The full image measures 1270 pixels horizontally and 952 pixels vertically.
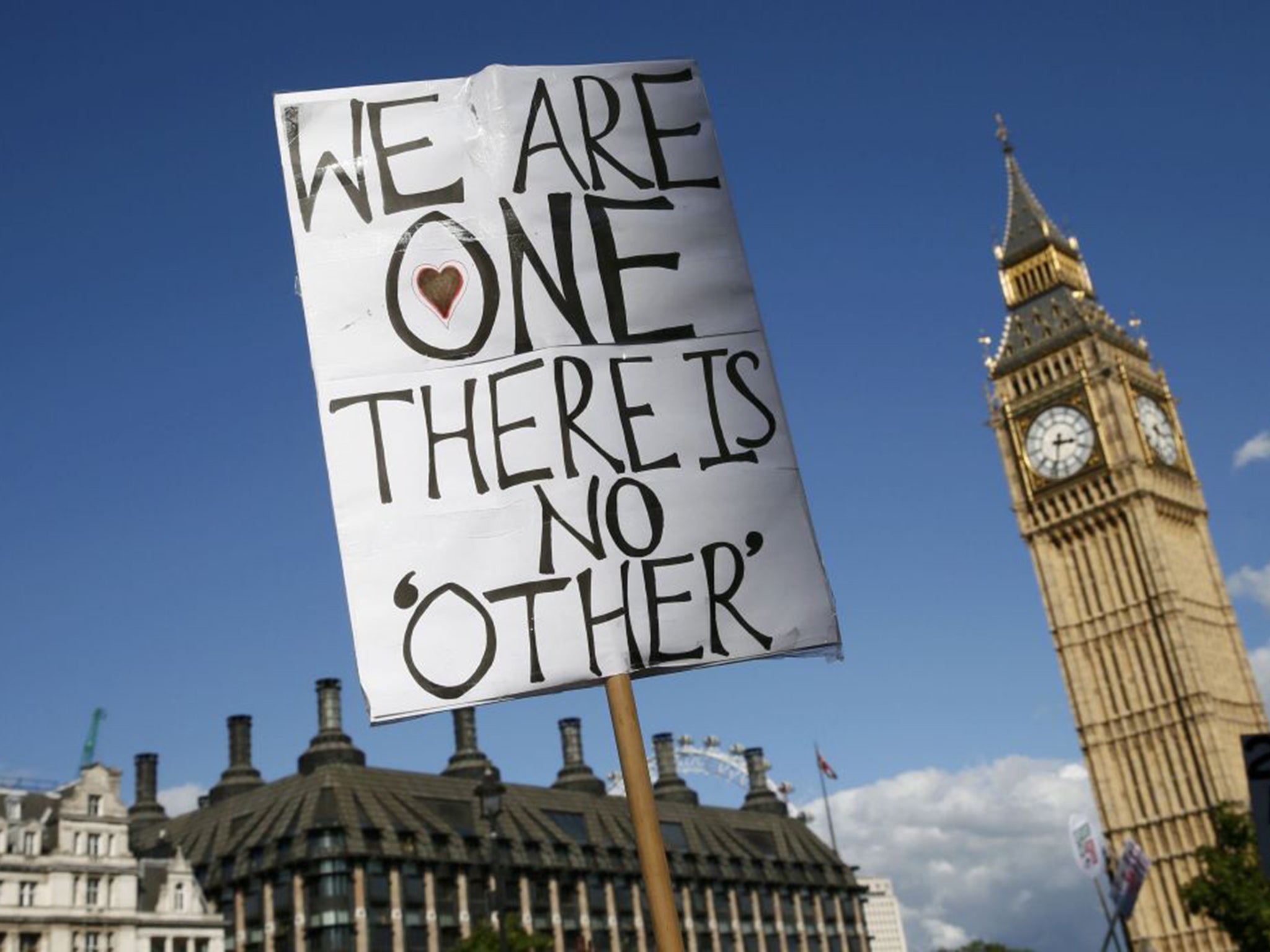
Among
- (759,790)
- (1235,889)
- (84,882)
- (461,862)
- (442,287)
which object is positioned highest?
(759,790)

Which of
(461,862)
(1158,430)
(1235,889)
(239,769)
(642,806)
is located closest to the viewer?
(642,806)

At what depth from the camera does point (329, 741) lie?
7781 cm

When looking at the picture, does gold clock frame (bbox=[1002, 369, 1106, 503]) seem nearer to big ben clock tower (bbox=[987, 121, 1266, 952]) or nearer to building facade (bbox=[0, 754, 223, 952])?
big ben clock tower (bbox=[987, 121, 1266, 952])

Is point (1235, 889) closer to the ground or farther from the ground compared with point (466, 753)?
closer to the ground

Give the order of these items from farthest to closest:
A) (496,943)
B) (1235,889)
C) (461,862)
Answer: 1. (461,862)
2. (1235,889)
3. (496,943)

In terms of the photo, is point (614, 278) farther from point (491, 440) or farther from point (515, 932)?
point (515, 932)

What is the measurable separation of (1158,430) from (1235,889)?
43.3 metres

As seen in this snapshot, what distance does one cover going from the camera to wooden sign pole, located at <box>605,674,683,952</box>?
473 centimetres

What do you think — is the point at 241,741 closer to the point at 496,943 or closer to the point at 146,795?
the point at 146,795

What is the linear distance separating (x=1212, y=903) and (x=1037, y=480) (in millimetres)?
39339

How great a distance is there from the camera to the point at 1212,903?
176 ft

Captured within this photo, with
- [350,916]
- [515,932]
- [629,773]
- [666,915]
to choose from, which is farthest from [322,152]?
[350,916]

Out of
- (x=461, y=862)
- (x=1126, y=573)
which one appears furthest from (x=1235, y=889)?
(x=461, y=862)

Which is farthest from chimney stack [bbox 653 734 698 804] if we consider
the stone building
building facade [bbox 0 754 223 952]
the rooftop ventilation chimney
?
building facade [bbox 0 754 223 952]
